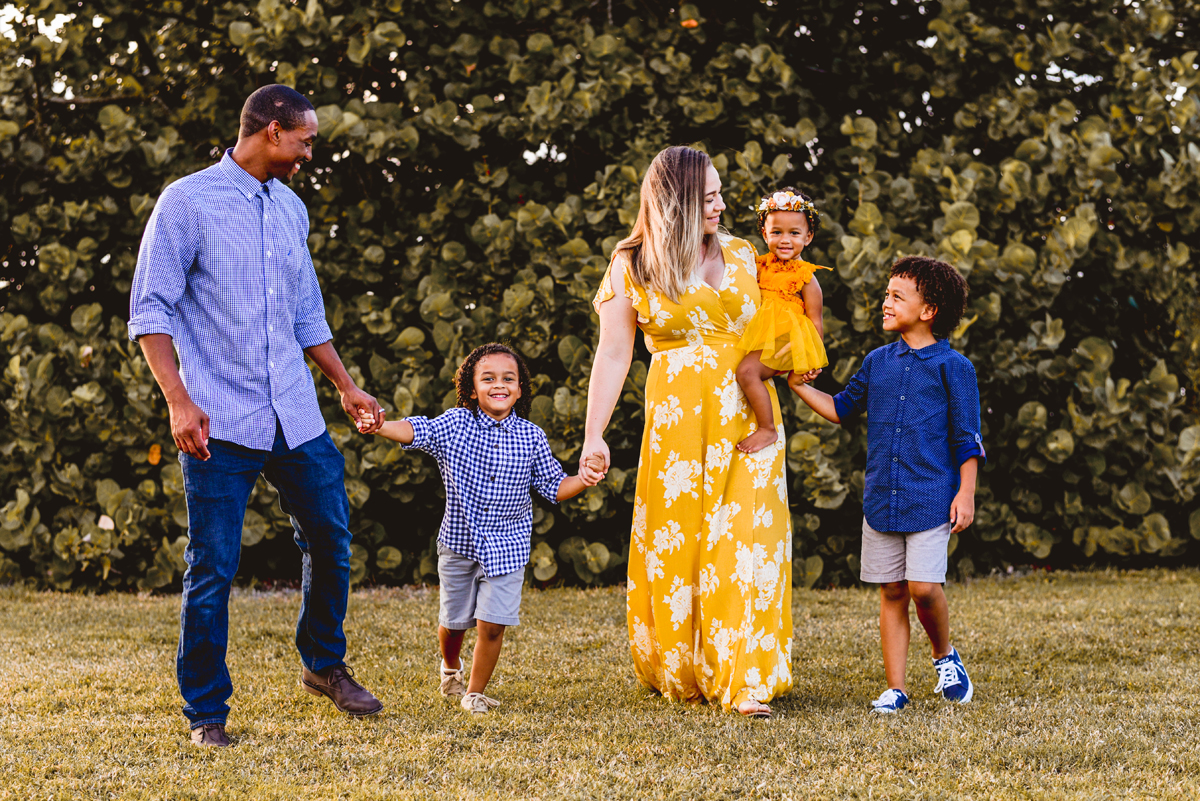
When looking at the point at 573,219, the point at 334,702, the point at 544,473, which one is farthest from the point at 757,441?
the point at 573,219

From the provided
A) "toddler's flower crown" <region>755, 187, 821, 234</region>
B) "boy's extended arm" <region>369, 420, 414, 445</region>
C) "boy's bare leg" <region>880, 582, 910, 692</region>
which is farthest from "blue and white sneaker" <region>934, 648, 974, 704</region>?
"boy's extended arm" <region>369, 420, 414, 445</region>

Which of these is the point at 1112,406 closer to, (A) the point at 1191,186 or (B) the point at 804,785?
(A) the point at 1191,186

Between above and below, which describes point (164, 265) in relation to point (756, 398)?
above

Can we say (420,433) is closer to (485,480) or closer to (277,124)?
(485,480)

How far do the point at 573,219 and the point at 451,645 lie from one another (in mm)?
3018

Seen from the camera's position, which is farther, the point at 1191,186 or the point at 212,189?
the point at 1191,186

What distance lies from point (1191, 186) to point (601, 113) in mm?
3463

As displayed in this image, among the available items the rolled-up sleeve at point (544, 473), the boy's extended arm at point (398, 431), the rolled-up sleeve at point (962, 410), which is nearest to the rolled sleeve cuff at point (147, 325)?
the boy's extended arm at point (398, 431)

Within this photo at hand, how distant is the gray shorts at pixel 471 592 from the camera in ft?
12.7

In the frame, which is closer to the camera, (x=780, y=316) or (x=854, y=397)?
(x=780, y=316)

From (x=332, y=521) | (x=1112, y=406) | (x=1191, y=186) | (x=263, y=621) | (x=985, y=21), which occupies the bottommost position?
(x=263, y=621)

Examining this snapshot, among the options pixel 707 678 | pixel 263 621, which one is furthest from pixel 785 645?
pixel 263 621

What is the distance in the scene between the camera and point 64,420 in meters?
6.31

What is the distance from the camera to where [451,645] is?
13.3 feet
